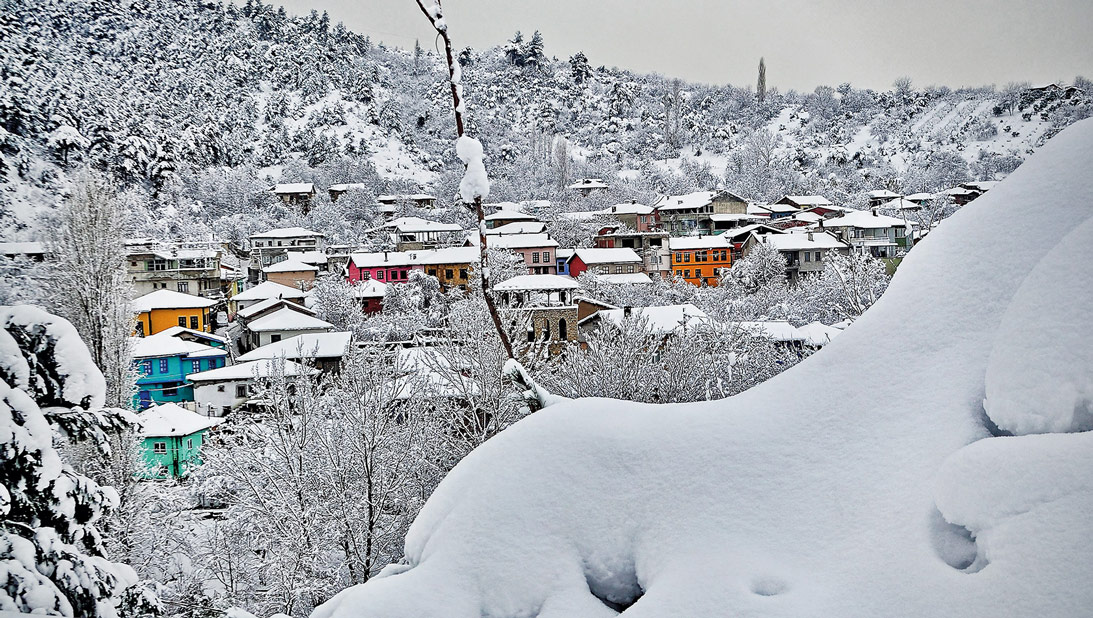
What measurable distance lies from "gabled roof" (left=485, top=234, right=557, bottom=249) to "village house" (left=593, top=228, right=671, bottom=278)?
18.0ft

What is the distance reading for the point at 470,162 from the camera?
221 cm

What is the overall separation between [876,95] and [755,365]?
8947cm

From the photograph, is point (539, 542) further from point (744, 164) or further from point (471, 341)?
point (744, 164)

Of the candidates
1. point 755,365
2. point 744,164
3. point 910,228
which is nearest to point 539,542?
point 755,365

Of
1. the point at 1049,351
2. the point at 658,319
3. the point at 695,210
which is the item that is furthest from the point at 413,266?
the point at 1049,351

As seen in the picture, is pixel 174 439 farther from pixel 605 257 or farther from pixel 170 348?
pixel 605 257

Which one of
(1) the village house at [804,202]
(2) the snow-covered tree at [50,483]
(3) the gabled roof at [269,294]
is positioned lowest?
(3) the gabled roof at [269,294]

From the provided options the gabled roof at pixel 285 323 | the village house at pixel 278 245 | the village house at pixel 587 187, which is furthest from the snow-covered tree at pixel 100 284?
the village house at pixel 587 187

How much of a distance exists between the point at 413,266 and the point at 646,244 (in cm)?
1459

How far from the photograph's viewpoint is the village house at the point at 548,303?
938 inches

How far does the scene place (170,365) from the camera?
80.1ft

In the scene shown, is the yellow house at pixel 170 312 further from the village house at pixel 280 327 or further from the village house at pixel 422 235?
the village house at pixel 422 235

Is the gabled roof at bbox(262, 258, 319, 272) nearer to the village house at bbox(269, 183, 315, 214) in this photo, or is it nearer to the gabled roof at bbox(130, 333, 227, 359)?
the gabled roof at bbox(130, 333, 227, 359)

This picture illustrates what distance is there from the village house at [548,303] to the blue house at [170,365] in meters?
10.7
